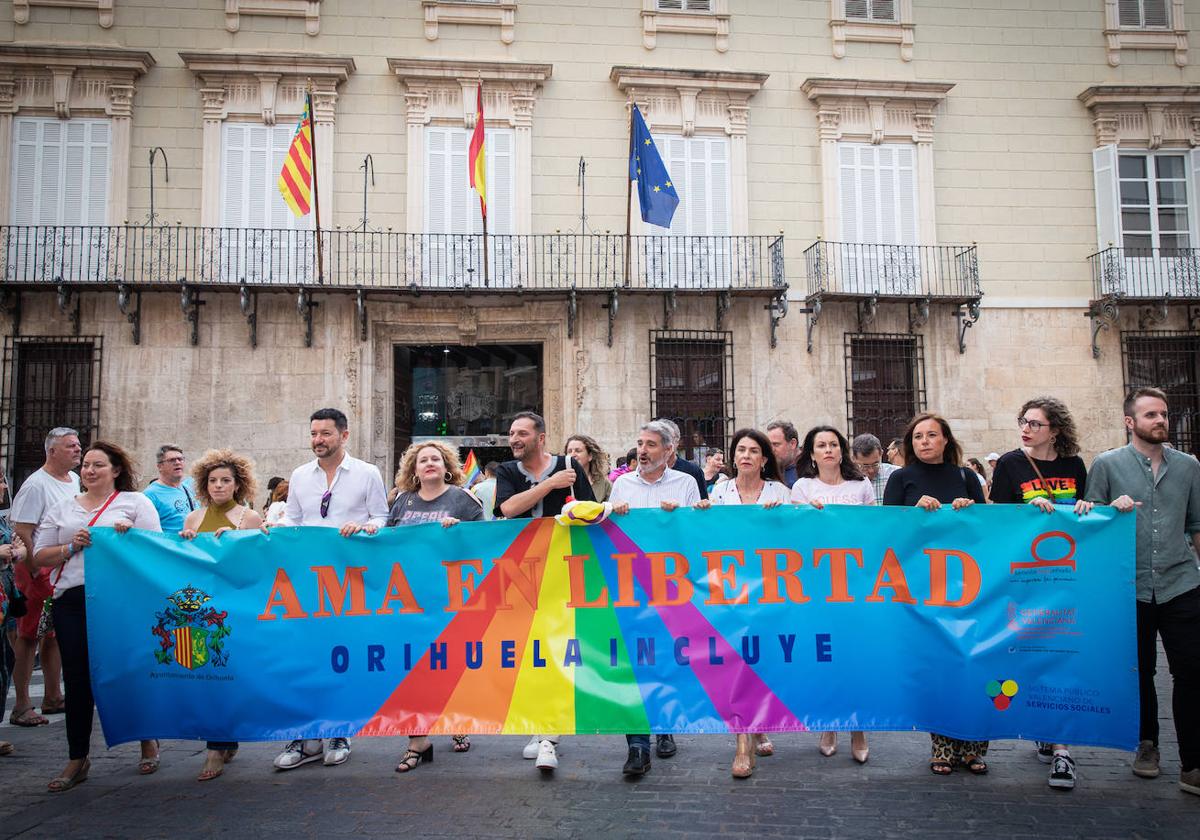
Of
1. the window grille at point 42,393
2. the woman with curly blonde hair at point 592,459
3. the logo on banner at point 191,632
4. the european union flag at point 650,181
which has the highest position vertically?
the european union flag at point 650,181

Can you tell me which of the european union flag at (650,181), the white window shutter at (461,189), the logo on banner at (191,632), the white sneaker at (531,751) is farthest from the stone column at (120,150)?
the white sneaker at (531,751)

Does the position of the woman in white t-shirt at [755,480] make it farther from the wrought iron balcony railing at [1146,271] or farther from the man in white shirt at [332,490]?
the wrought iron balcony railing at [1146,271]

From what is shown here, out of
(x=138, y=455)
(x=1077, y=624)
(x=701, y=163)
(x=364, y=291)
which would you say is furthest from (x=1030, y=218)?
(x=138, y=455)

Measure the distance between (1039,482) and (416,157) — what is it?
525 inches

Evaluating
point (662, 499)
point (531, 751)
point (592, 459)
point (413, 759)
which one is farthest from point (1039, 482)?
point (413, 759)

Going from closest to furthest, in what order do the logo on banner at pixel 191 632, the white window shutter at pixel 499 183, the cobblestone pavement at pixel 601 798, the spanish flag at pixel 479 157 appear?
the cobblestone pavement at pixel 601 798
the logo on banner at pixel 191 632
the spanish flag at pixel 479 157
the white window shutter at pixel 499 183

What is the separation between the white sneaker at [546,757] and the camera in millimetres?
5152

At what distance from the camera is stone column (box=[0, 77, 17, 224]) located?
1564 cm

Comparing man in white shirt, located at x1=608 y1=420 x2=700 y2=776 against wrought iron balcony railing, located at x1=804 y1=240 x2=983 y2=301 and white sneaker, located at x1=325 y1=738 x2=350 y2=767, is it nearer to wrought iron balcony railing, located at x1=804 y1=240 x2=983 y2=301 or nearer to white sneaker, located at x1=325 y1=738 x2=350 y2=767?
white sneaker, located at x1=325 y1=738 x2=350 y2=767

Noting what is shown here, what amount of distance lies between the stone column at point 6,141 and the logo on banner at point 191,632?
1369 centimetres

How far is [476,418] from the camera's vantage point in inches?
676

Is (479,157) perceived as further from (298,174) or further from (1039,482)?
(1039,482)

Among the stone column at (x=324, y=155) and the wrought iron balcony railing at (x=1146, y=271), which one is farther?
the wrought iron balcony railing at (x=1146, y=271)

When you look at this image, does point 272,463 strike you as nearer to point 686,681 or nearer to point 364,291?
point 364,291
